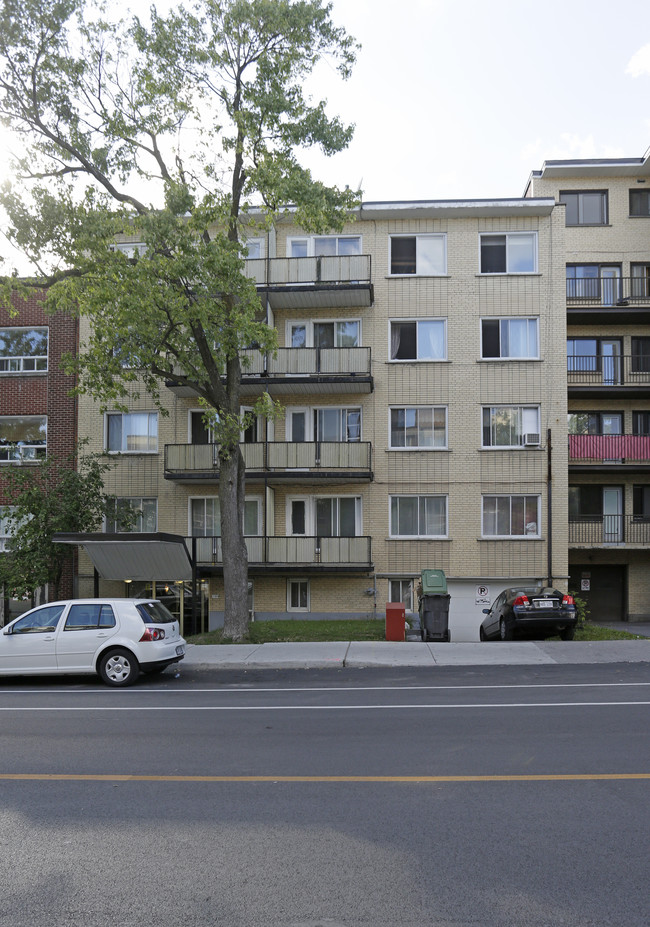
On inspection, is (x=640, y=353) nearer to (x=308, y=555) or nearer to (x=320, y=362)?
(x=320, y=362)

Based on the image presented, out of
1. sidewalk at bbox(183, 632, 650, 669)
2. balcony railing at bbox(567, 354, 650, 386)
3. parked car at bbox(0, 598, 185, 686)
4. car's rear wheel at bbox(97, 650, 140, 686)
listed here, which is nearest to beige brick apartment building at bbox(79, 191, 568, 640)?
balcony railing at bbox(567, 354, 650, 386)

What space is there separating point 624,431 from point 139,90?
20.5m

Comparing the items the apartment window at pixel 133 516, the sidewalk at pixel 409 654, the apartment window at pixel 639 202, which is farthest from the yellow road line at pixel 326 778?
the apartment window at pixel 639 202

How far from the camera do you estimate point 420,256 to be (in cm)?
2512

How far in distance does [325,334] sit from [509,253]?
6396mm

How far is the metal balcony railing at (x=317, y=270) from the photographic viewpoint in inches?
953

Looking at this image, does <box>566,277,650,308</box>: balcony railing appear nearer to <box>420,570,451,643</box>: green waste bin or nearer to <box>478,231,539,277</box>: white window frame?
<box>478,231,539,277</box>: white window frame

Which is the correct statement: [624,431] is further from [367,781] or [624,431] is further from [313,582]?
[367,781]

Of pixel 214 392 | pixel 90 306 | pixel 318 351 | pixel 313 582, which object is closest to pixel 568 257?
pixel 318 351

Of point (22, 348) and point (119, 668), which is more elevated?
point (22, 348)

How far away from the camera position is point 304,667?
14.3 m

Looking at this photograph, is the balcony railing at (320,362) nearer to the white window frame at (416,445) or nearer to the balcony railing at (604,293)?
the white window frame at (416,445)

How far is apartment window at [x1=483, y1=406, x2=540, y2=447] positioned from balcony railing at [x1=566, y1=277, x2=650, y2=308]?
20.1 ft

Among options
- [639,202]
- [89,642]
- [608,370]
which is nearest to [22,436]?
[89,642]
